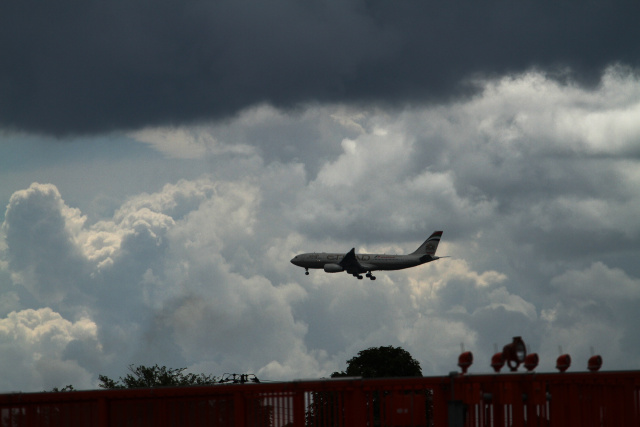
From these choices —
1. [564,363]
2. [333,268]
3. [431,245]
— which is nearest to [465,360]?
[564,363]

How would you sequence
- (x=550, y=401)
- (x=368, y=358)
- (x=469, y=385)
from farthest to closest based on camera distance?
1. (x=368, y=358)
2. (x=550, y=401)
3. (x=469, y=385)

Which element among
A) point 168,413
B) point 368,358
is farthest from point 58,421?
point 368,358

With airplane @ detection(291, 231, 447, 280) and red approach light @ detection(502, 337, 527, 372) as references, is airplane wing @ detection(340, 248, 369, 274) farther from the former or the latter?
red approach light @ detection(502, 337, 527, 372)

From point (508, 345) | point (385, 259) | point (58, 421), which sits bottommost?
point (58, 421)

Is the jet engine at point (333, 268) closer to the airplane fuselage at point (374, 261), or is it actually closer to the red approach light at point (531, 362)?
the airplane fuselage at point (374, 261)

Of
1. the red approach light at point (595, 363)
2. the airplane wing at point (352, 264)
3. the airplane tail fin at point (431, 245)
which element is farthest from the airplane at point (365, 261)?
the red approach light at point (595, 363)

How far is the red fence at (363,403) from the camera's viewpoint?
94.6 ft

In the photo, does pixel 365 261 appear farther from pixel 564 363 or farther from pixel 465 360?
pixel 465 360

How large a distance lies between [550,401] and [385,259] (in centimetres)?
10665

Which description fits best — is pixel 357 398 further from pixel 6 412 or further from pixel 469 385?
pixel 6 412

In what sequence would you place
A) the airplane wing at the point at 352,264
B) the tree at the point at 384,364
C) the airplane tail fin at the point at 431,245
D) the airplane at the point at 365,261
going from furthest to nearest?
the airplane tail fin at the point at 431,245 → the airplane at the point at 365,261 → the airplane wing at the point at 352,264 → the tree at the point at 384,364

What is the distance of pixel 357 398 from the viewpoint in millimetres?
29859

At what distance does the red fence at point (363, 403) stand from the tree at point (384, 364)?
83172 millimetres

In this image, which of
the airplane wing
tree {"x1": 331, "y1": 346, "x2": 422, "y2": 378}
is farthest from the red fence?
the airplane wing
